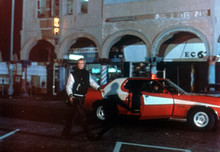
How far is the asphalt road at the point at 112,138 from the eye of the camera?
5430mm

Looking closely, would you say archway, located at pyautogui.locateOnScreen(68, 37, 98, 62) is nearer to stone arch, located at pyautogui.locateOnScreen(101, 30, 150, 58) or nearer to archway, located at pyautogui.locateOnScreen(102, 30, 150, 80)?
archway, located at pyautogui.locateOnScreen(102, 30, 150, 80)

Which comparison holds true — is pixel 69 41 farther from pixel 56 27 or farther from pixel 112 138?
A: pixel 112 138

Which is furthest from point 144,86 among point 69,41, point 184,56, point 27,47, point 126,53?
point 27,47

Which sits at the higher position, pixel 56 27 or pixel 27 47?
pixel 56 27

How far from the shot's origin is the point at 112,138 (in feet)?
20.7

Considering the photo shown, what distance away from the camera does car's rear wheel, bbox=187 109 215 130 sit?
7406 mm

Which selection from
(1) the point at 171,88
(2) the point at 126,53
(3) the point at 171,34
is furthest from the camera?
(2) the point at 126,53

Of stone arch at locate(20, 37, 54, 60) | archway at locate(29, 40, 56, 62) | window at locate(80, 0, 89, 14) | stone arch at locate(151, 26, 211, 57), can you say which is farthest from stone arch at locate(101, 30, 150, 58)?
stone arch at locate(20, 37, 54, 60)

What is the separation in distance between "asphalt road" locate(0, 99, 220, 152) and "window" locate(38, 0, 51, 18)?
13.0 metres

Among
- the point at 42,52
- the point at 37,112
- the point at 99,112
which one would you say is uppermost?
the point at 42,52

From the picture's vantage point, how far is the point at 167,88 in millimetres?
8234

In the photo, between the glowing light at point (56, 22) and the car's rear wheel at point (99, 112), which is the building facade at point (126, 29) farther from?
the car's rear wheel at point (99, 112)

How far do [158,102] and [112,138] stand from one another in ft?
7.32

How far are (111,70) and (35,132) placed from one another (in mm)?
11796
